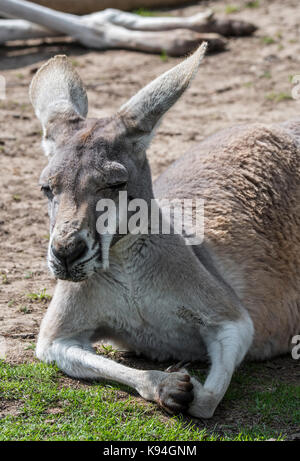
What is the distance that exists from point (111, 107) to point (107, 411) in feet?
17.0

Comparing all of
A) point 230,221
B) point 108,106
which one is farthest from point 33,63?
point 230,221

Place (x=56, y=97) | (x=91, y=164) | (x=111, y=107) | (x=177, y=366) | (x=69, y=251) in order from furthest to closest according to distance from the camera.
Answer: (x=111, y=107) → (x=56, y=97) → (x=177, y=366) → (x=91, y=164) → (x=69, y=251)

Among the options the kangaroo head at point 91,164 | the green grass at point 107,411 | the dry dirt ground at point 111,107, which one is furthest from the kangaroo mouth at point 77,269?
the dry dirt ground at point 111,107

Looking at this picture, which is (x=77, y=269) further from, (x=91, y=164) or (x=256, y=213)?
(x=256, y=213)

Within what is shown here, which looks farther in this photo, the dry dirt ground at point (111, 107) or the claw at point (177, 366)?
the dry dirt ground at point (111, 107)

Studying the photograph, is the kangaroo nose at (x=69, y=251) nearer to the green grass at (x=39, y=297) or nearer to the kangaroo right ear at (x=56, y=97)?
the kangaroo right ear at (x=56, y=97)

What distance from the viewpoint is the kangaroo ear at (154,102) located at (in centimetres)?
421

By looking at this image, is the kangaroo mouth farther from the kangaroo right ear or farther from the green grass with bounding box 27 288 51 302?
the green grass with bounding box 27 288 51 302

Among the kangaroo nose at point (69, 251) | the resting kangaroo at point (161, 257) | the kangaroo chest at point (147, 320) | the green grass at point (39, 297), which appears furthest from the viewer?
the green grass at point (39, 297)

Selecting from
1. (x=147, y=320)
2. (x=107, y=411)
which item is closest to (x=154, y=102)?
(x=147, y=320)

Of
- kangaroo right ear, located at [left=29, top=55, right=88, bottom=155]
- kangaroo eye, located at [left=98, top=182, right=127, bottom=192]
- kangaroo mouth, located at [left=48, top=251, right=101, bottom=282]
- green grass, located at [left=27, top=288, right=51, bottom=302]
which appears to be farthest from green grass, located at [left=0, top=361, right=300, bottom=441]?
kangaroo right ear, located at [left=29, top=55, right=88, bottom=155]

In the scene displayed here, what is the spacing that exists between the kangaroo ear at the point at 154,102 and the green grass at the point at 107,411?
4.37 feet

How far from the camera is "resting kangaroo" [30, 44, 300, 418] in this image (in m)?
4.03

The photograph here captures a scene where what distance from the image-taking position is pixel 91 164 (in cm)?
407
